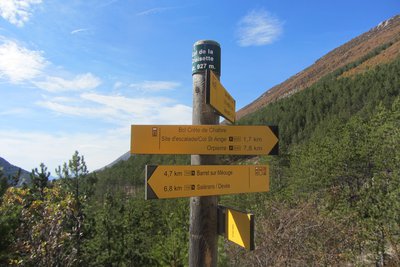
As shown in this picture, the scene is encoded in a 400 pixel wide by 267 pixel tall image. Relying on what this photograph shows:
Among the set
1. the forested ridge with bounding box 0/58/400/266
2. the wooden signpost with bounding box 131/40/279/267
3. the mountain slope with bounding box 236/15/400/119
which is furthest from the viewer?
the mountain slope with bounding box 236/15/400/119

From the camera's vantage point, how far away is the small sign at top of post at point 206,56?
307 centimetres

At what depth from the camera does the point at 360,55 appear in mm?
147625

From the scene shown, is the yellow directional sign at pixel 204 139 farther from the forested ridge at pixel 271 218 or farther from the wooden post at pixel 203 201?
the forested ridge at pixel 271 218

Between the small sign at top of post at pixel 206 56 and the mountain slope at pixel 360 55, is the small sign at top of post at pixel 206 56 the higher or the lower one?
the lower one

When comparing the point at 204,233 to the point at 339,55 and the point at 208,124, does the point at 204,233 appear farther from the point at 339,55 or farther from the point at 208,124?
the point at 339,55

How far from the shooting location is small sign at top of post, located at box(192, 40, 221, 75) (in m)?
3.07

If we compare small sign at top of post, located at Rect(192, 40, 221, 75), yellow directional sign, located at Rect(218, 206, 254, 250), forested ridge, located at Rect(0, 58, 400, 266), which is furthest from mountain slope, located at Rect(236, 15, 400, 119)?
yellow directional sign, located at Rect(218, 206, 254, 250)

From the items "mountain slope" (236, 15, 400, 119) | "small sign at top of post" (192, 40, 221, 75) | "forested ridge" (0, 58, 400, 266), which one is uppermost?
"mountain slope" (236, 15, 400, 119)

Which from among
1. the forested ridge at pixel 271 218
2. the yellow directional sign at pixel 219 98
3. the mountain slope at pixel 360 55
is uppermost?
the mountain slope at pixel 360 55

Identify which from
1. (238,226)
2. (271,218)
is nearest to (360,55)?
(271,218)

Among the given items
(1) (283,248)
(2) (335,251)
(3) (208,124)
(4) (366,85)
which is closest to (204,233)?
(3) (208,124)

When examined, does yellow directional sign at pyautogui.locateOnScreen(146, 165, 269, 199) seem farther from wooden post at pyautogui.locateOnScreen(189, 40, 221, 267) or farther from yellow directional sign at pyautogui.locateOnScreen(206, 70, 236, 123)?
yellow directional sign at pyautogui.locateOnScreen(206, 70, 236, 123)

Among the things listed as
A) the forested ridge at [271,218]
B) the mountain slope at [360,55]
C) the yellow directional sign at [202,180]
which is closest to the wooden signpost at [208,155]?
the yellow directional sign at [202,180]

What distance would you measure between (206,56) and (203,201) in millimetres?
1181
